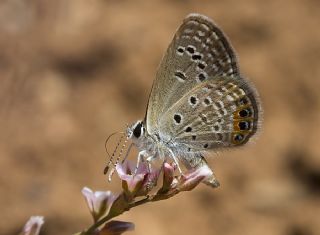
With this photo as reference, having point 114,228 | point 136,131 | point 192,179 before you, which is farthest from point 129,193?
point 136,131

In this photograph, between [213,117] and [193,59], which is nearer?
[193,59]

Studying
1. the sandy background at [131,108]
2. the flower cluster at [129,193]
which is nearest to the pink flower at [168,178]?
the flower cluster at [129,193]

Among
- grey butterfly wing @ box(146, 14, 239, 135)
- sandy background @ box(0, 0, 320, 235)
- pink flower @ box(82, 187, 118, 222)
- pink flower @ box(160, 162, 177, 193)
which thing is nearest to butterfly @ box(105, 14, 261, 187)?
grey butterfly wing @ box(146, 14, 239, 135)

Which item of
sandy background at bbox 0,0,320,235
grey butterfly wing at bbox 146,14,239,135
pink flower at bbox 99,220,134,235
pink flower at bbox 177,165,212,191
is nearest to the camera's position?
pink flower at bbox 99,220,134,235

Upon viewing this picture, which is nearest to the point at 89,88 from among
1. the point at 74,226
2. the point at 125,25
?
the point at 125,25

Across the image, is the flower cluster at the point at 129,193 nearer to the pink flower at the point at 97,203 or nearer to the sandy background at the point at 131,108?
the pink flower at the point at 97,203

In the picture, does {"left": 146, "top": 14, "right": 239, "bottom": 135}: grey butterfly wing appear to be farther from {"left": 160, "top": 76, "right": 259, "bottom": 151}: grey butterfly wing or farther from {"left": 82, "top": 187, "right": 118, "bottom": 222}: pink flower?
{"left": 82, "top": 187, "right": 118, "bottom": 222}: pink flower

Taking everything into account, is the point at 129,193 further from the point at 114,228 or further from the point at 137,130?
the point at 137,130
